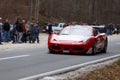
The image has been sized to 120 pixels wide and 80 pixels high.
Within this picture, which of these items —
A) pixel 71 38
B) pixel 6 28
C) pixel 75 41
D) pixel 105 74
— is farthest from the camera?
pixel 6 28

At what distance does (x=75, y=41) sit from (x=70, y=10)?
247 feet

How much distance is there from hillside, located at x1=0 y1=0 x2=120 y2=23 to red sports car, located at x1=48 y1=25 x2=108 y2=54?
51672 millimetres

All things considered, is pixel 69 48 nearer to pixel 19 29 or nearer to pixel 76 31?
pixel 76 31

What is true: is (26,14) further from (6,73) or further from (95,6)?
(6,73)

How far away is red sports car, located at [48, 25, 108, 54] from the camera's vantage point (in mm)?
20891

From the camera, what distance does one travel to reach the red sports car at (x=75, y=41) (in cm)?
2089

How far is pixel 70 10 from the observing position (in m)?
95.9

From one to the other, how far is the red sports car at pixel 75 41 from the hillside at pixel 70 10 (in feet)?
170

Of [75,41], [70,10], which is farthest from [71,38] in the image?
[70,10]

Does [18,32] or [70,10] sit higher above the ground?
[18,32]

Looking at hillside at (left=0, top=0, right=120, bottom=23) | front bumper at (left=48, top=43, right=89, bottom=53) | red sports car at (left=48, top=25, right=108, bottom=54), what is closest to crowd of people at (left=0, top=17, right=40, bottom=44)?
red sports car at (left=48, top=25, right=108, bottom=54)

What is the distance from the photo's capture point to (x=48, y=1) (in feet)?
298

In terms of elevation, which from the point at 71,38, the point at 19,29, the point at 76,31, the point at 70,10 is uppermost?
the point at 76,31

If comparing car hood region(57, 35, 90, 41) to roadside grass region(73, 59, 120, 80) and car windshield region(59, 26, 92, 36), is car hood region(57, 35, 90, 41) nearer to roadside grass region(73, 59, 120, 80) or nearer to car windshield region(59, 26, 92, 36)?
car windshield region(59, 26, 92, 36)
